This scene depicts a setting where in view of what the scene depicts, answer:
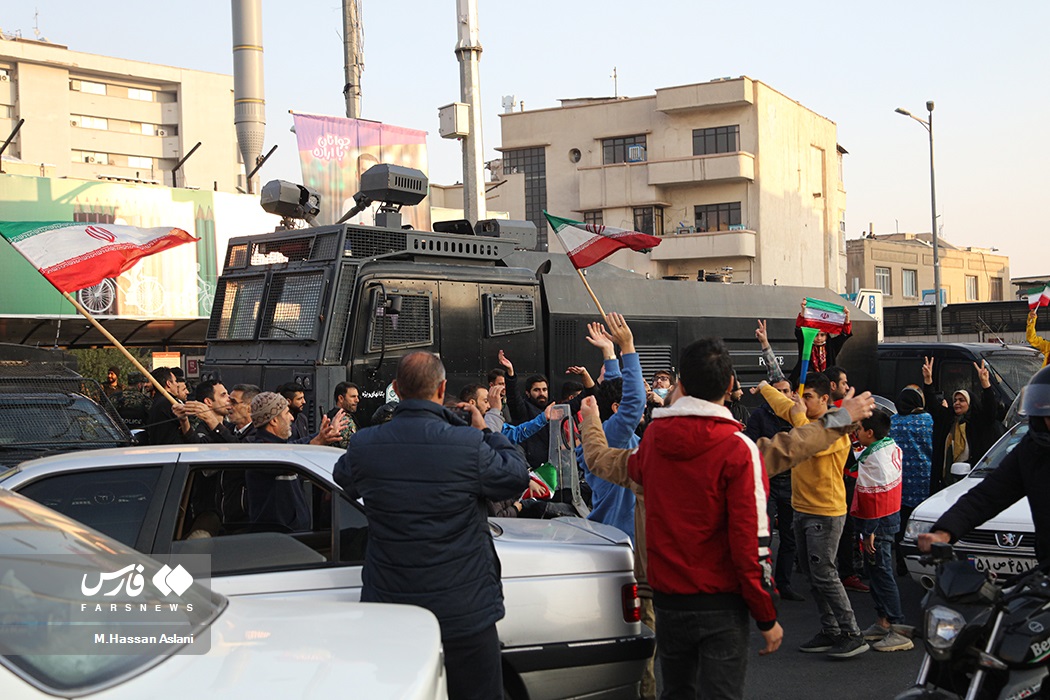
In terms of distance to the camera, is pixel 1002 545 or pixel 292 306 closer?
pixel 1002 545

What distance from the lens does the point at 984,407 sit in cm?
1088

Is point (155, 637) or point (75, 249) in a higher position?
point (75, 249)

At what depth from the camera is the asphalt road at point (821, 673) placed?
6.34 m

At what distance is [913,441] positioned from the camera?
30.0ft

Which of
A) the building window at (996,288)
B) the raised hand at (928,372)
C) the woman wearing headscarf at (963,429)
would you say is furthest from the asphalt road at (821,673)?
the building window at (996,288)

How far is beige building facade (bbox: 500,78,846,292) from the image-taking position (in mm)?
51656

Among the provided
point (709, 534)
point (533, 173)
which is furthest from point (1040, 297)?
point (533, 173)

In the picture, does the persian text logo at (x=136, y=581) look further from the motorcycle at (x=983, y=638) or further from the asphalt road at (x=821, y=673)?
the asphalt road at (x=821, y=673)

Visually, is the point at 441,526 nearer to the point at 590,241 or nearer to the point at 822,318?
the point at 590,241

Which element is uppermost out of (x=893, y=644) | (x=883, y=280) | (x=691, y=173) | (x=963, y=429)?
(x=691, y=173)

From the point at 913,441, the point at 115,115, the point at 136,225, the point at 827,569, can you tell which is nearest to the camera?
the point at 827,569

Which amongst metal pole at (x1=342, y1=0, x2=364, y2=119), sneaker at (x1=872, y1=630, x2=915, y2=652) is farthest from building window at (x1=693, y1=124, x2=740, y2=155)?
sneaker at (x1=872, y1=630, x2=915, y2=652)

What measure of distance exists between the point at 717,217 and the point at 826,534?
47641 millimetres

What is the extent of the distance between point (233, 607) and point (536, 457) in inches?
223
